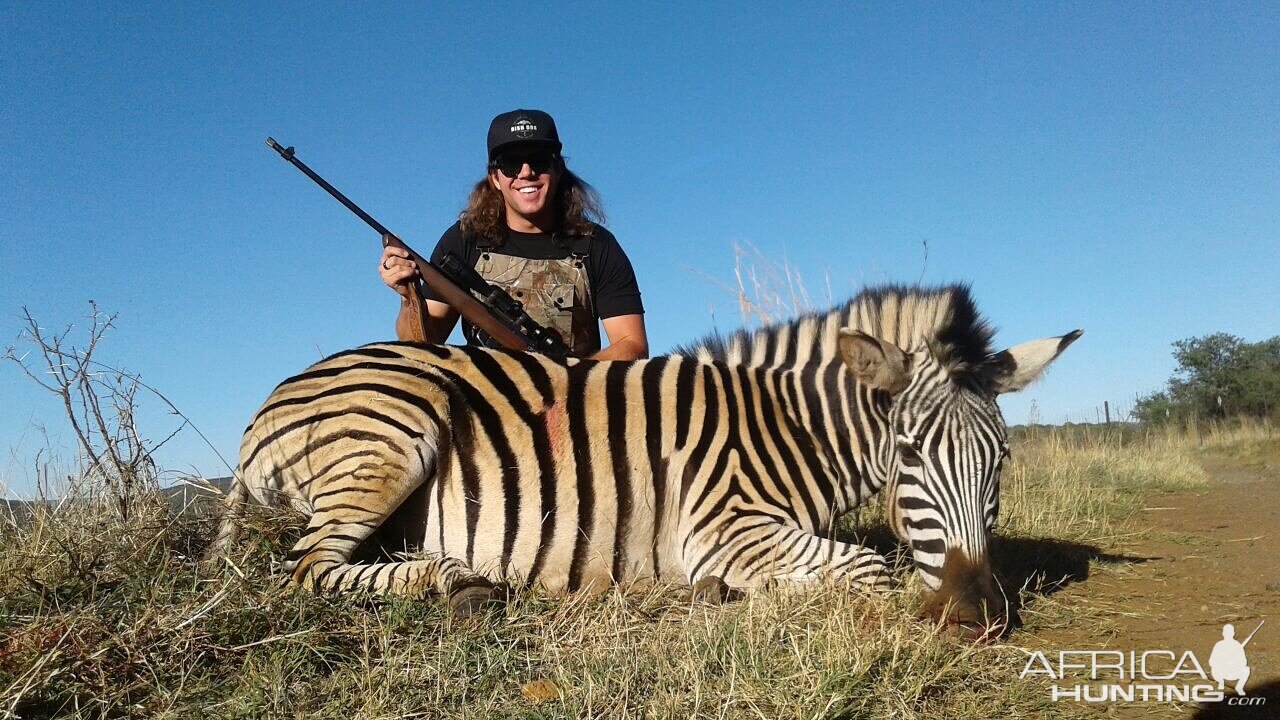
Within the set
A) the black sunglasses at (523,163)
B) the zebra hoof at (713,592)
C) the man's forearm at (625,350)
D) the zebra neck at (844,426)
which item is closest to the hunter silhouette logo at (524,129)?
the black sunglasses at (523,163)

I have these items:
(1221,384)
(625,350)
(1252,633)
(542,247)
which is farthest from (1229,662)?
(1221,384)

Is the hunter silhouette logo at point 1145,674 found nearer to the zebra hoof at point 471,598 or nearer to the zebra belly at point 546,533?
the zebra belly at point 546,533

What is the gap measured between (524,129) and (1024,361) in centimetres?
325

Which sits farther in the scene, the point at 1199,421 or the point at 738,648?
the point at 1199,421

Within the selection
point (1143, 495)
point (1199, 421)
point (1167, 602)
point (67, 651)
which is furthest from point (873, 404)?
point (1199, 421)

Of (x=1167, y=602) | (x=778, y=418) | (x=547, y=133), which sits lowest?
(x=1167, y=602)

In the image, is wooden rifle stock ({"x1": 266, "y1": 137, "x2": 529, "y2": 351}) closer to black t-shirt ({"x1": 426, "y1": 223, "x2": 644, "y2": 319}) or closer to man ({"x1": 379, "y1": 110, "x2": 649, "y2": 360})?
man ({"x1": 379, "y1": 110, "x2": 649, "y2": 360})

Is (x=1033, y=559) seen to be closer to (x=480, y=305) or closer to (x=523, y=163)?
(x=480, y=305)

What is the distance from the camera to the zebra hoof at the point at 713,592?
2898 mm

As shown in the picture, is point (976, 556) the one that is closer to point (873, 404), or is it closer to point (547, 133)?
point (873, 404)

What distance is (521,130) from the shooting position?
197 inches

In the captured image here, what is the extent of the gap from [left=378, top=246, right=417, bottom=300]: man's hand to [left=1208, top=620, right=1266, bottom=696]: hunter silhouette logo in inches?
152

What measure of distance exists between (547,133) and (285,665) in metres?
3.73

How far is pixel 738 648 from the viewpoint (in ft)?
7.19
